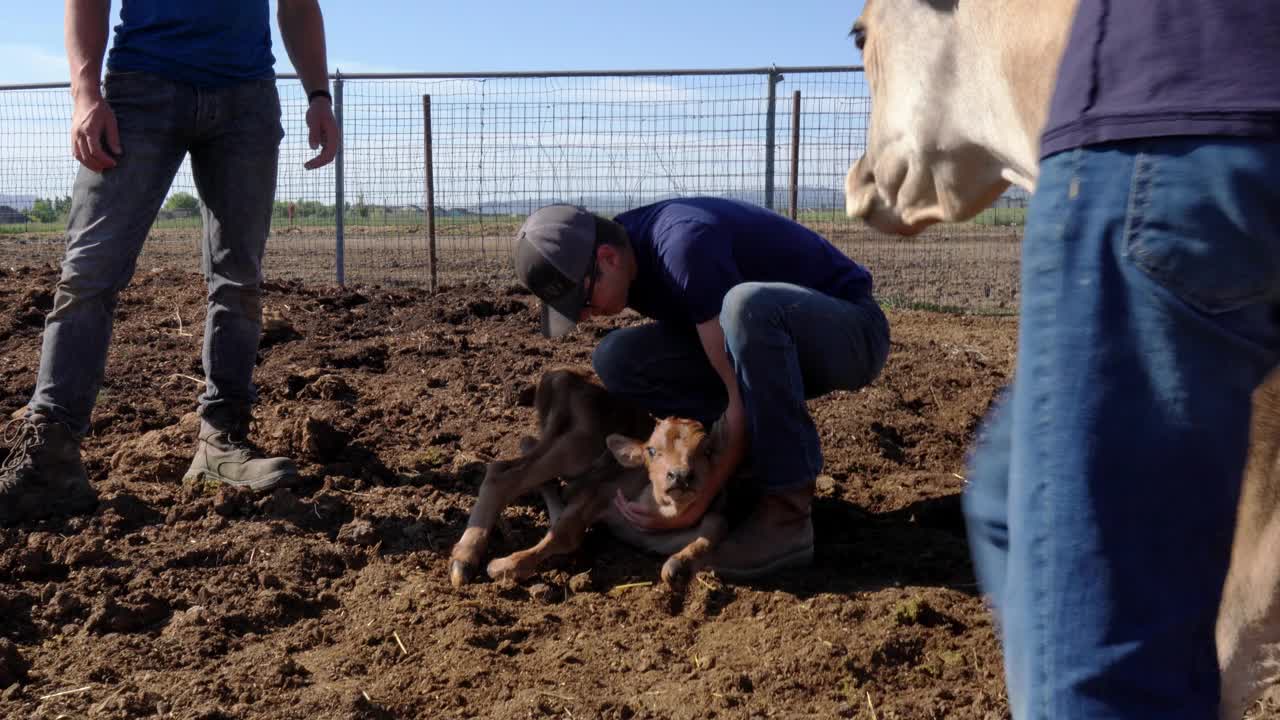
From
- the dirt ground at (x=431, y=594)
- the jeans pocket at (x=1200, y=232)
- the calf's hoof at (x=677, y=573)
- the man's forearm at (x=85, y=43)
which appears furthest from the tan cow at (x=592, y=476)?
the jeans pocket at (x=1200, y=232)

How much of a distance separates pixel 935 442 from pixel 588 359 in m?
2.51

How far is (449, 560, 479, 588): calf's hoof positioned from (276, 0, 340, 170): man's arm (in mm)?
2116

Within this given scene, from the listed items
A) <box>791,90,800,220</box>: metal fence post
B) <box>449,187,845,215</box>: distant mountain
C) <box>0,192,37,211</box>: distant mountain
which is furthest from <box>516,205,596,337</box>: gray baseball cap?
<box>0,192,37,211</box>: distant mountain

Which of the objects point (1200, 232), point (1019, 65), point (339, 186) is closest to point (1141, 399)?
point (1200, 232)

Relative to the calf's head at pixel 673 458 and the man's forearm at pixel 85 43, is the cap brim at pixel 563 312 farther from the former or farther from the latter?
the man's forearm at pixel 85 43

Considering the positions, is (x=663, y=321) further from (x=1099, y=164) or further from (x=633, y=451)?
(x=1099, y=164)

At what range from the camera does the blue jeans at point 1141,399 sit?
141 cm

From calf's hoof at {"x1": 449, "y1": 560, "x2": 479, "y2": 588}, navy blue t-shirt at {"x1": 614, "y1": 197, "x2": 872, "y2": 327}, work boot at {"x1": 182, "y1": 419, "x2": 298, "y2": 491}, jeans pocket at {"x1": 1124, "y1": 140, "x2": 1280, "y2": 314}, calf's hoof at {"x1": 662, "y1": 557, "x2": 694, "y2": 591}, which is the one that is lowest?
calf's hoof at {"x1": 449, "y1": 560, "x2": 479, "y2": 588}

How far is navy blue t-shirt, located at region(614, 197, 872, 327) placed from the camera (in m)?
4.31

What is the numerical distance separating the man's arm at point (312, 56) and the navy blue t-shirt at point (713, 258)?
5.11 feet

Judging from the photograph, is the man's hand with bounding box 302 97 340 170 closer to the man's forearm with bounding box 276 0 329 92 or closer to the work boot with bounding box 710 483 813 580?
the man's forearm with bounding box 276 0 329 92

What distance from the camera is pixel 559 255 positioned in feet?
14.2

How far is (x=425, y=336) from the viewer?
8172mm

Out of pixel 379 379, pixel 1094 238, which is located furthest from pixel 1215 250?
pixel 379 379
